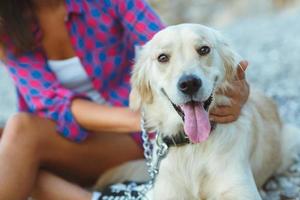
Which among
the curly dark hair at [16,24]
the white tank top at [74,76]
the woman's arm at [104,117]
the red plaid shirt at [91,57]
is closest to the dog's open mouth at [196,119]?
the woman's arm at [104,117]

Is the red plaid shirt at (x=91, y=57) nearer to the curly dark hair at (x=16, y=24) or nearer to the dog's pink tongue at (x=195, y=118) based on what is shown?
the curly dark hair at (x=16, y=24)

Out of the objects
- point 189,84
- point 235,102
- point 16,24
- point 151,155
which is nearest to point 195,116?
point 189,84

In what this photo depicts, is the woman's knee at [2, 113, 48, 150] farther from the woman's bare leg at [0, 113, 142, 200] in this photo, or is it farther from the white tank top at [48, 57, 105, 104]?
the white tank top at [48, 57, 105, 104]

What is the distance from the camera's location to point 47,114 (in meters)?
3.80

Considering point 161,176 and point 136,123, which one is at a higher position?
point 136,123

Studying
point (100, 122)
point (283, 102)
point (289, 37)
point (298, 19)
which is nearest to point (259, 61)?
point (289, 37)

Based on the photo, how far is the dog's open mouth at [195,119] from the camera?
2.95m

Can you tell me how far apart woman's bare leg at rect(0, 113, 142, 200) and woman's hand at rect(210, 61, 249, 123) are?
95 centimetres

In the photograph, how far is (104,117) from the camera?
3.65 meters

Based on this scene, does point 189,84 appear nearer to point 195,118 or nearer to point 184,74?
point 184,74

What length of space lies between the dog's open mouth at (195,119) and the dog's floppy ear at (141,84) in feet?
1.28

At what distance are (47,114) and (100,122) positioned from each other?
38cm

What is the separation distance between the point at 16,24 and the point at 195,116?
1.48m

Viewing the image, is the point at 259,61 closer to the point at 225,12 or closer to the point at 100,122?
the point at 100,122
